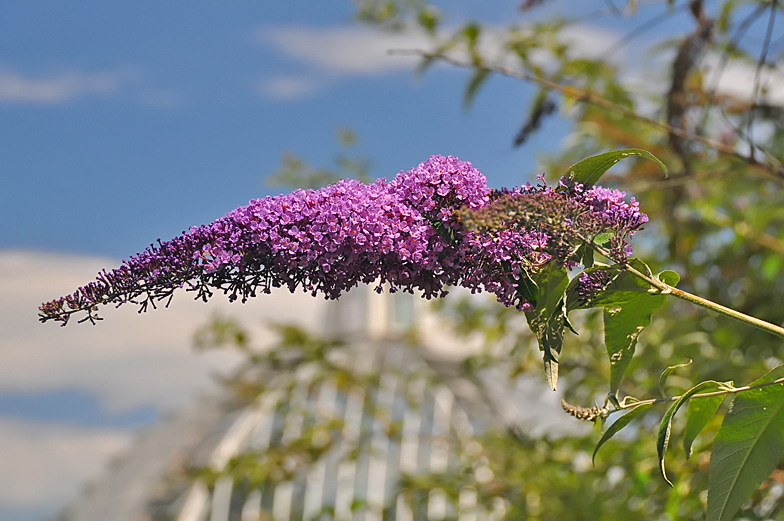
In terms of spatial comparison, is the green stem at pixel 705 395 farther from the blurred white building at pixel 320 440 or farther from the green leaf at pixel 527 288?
the blurred white building at pixel 320 440

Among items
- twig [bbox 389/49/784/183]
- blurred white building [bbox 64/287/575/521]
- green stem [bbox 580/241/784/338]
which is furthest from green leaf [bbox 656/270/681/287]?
blurred white building [bbox 64/287/575/521]

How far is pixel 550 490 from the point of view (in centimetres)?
392

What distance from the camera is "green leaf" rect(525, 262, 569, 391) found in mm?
1376

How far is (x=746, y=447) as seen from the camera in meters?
1.47

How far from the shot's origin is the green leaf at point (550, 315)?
1.38 m

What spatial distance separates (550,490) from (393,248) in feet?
9.58

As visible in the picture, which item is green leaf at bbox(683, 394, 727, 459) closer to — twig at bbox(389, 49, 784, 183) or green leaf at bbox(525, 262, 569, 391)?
green leaf at bbox(525, 262, 569, 391)

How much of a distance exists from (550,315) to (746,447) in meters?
0.49

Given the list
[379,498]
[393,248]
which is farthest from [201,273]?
[379,498]

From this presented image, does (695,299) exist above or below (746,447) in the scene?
above

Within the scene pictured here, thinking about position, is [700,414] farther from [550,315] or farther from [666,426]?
[550,315]

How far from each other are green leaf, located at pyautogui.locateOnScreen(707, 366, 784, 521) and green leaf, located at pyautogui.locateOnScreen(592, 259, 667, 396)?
0.75 feet

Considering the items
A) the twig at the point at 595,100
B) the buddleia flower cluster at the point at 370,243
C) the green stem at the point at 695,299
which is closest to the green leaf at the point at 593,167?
the buddleia flower cluster at the point at 370,243

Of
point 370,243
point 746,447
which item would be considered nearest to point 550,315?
point 370,243
